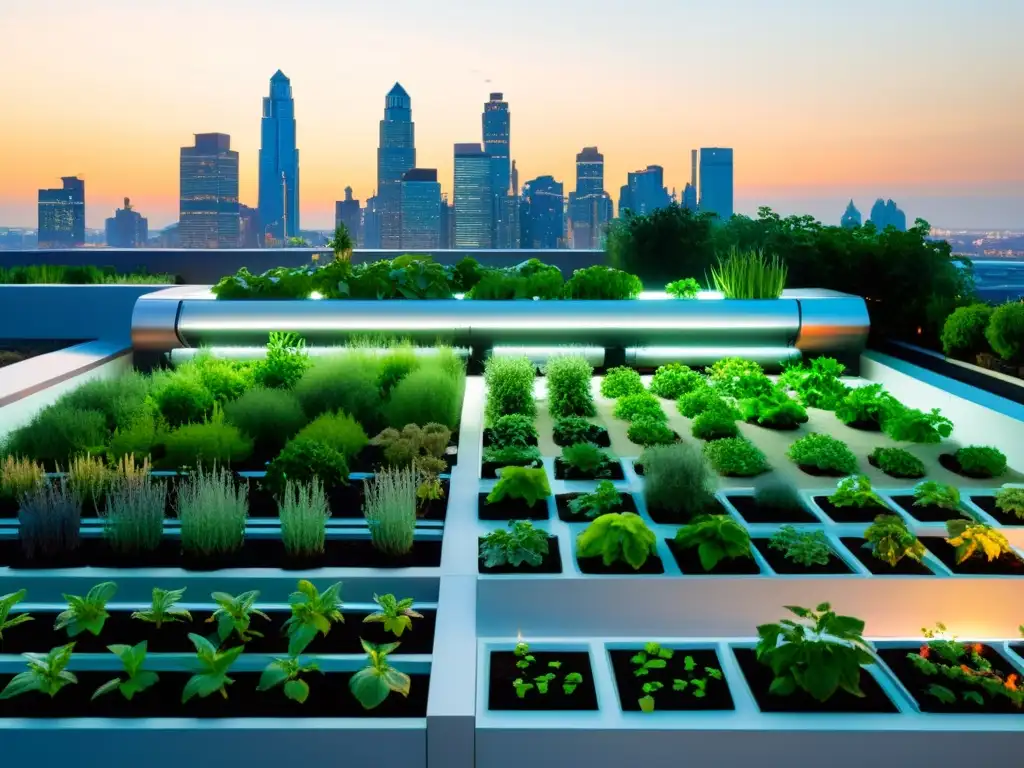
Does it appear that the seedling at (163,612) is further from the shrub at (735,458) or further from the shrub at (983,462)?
the shrub at (983,462)

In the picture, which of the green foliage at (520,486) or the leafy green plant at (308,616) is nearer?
→ the leafy green plant at (308,616)

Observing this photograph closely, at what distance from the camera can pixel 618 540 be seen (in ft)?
13.1

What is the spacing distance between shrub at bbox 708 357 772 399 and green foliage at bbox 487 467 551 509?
8.84ft

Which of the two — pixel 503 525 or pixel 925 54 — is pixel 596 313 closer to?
pixel 503 525

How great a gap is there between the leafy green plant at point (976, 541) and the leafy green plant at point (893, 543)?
Result: 0.15 m

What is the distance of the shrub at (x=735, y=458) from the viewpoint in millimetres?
5344

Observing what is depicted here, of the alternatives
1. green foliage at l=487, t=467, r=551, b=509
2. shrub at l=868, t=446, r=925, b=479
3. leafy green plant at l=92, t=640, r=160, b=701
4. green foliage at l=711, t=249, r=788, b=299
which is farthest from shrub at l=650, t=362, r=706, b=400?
leafy green plant at l=92, t=640, r=160, b=701

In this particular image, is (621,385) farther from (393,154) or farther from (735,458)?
(393,154)

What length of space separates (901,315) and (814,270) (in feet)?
3.99

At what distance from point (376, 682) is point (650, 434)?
318 centimetres

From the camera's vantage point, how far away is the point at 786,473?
17.7 feet

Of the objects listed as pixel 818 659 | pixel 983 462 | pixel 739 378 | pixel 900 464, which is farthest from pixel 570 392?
pixel 818 659

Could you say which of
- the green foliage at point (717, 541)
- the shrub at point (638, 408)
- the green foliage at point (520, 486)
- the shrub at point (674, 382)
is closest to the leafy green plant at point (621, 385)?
the shrub at point (674, 382)

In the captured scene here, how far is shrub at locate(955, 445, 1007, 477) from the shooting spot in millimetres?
5383
